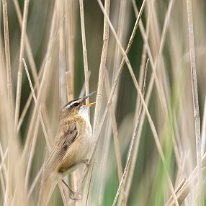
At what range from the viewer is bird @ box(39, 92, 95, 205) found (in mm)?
3359

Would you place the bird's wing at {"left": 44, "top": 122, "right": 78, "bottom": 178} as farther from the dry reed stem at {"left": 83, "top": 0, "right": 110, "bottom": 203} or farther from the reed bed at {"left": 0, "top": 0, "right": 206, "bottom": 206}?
the dry reed stem at {"left": 83, "top": 0, "right": 110, "bottom": 203}

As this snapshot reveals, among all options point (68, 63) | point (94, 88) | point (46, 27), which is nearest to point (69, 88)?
point (68, 63)

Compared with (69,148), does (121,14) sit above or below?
above

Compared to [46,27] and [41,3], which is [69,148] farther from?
[41,3]

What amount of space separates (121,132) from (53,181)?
154 cm

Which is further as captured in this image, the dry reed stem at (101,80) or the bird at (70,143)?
the bird at (70,143)

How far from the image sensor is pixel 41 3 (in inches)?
182

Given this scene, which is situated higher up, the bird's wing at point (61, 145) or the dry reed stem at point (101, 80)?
the dry reed stem at point (101, 80)

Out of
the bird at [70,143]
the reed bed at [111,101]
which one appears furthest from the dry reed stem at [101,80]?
the bird at [70,143]

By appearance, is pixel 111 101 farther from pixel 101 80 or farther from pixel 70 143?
pixel 70 143

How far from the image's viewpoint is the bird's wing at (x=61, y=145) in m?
3.32

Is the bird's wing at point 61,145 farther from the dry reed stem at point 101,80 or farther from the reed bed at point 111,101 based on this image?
the dry reed stem at point 101,80

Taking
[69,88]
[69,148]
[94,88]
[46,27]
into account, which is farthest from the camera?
[94,88]

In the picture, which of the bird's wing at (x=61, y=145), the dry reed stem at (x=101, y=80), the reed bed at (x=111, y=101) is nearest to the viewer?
the reed bed at (x=111, y=101)
